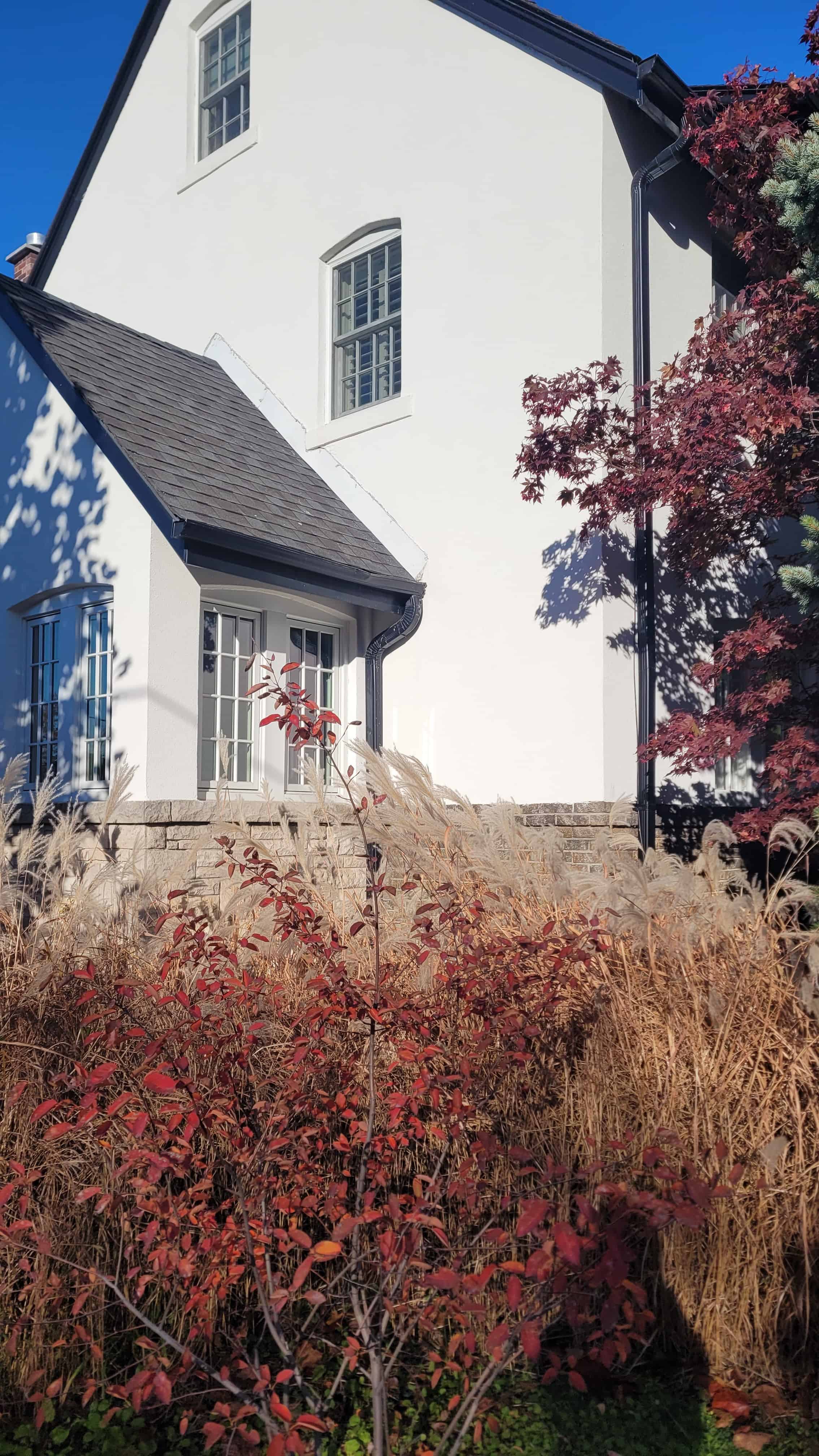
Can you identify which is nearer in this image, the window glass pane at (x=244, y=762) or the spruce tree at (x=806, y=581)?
the spruce tree at (x=806, y=581)

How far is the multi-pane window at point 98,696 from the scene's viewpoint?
850 centimetres

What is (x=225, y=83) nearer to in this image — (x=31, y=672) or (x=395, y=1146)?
(x=31, y=672)

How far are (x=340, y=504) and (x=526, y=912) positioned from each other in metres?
6.55

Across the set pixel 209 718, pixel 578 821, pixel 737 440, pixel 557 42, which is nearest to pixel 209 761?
pixel 209 718

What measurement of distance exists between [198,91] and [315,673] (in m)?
7.42

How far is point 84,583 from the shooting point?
8617mm

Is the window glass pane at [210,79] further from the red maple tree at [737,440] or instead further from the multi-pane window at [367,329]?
the red maple tree at [737,440]

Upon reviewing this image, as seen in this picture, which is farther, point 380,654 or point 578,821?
point 380,654

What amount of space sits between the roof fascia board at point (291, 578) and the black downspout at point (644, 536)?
2.03 metres

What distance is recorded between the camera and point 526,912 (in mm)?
4816

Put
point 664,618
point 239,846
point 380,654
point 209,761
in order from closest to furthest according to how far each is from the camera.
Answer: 1. point 239,846
2. point 209,761
3. point 664,618
4. point 380,654

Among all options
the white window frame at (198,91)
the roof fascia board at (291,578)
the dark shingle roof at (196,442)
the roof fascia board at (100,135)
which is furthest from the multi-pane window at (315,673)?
the roof fascia board at (100,135)

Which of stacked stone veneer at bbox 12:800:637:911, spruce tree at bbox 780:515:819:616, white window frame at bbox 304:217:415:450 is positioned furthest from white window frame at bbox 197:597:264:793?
spruce tree at bbox 780:515:819:616

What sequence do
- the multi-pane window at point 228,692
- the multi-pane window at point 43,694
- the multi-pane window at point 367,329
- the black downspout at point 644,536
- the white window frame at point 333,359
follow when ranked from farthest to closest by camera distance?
the multi-pane window at point 367,329 < the white window frame at point 333,359 < the multi-pane window at point 43,694 < the multi-pane window at point 228,692 < the black downspout at point 644,536
